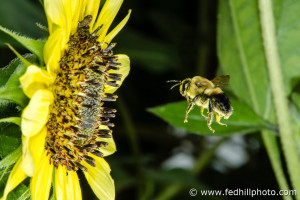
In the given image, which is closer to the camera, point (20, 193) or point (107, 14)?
point (20, 193)

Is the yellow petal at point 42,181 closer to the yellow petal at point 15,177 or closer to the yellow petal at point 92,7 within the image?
the yellow petal at point 15,177

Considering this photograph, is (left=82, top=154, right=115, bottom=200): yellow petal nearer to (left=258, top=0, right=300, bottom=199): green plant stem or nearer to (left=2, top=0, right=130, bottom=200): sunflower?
(left=2, top=0, right=130, bottom=200): sunflower

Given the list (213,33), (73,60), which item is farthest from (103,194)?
(213,33)

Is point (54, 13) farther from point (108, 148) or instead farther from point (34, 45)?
point (108, 148)

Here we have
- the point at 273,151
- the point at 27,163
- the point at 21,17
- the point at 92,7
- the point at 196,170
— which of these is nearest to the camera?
the point at 27,163

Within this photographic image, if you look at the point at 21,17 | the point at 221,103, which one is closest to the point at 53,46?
the point at 221,103
